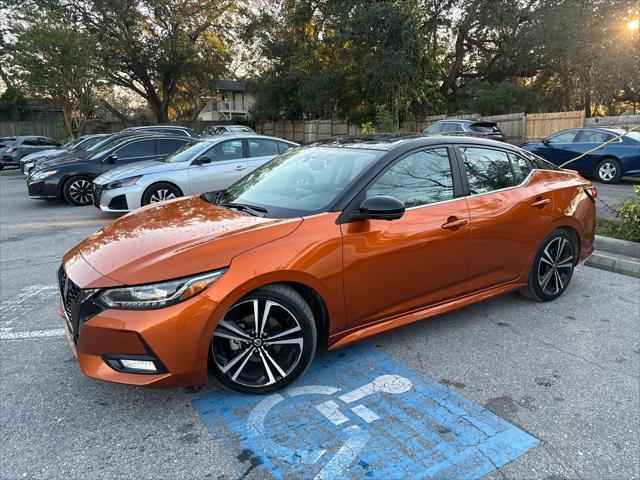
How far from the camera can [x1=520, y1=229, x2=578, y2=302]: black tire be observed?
4.27 meters

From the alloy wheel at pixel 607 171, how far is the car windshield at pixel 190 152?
32.2 feet

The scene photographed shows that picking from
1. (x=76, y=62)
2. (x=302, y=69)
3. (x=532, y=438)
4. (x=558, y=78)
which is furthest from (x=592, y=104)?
(x=532, y=438)

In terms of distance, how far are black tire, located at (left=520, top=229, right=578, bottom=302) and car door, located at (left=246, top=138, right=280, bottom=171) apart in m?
5.85

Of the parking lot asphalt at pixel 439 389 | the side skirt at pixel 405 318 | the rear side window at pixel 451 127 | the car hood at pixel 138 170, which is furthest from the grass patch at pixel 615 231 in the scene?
the rear side window at pixel 451 127

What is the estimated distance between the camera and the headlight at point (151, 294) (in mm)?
2527

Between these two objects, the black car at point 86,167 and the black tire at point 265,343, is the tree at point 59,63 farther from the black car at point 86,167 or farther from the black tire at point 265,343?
the black tire at point 265,343

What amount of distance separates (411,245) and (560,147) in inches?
448

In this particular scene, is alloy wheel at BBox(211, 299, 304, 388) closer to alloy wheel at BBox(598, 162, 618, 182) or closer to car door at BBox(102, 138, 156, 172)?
car door at BBox(102, 138, 156, 172)

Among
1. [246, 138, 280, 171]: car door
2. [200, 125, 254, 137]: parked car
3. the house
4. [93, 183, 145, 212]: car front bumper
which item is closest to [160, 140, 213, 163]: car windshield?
[246, 138, 280, 171]: car door

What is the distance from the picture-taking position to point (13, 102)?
3472 cm

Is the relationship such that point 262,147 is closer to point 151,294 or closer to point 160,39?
point 151,294

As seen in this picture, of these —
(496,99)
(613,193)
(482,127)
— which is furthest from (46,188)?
(496,99)

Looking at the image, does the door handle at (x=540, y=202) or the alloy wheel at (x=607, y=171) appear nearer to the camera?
the door handle at (x=540, y=202)

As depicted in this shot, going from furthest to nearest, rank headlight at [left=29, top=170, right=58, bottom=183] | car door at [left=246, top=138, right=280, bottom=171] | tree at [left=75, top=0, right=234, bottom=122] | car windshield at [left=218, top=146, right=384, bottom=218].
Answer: tree at [left=75, top=0, right=234, bottom=122], headlight at [left=29, top=170, right=58, bottom=183], car door at [left=246, top=138, right=280, bottom=171], car windshield at [left=218, top=146, right=384, bottom=218]
